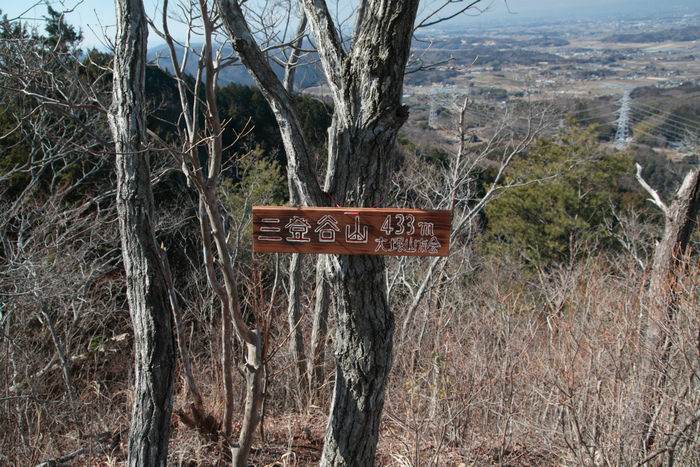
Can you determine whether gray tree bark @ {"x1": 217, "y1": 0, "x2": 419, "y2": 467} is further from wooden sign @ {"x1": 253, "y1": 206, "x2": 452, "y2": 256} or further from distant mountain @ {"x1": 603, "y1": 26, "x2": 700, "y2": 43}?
distant mountain @ {"x1": 603, "y1": 26, "x2": 700, "y2": 43}

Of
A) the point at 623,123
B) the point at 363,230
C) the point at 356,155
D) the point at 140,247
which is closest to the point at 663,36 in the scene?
the point at 623,123

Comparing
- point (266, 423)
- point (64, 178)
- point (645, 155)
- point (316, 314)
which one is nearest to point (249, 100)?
point (64, 178)

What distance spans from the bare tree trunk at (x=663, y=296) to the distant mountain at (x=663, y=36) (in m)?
40.3

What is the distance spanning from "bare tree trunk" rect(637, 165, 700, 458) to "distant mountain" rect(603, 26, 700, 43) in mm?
40310

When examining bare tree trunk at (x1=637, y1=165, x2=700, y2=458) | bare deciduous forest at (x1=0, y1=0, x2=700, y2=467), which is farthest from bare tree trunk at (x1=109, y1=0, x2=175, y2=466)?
bare tree trunk at (x1=637, y1=165, x2=700, y2=458)

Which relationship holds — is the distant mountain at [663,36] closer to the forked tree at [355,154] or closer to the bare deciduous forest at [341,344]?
the bare deciduous forest at [341,344]

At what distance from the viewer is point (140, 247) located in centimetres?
250

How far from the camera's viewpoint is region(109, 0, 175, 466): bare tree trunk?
2455 millimetres

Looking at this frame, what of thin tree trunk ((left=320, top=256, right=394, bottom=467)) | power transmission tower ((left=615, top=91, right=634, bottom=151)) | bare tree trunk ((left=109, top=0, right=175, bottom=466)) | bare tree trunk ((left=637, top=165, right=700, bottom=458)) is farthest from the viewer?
power transmission tower ((left=615, top=91, right=634, bottom=151))

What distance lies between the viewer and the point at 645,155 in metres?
17.8

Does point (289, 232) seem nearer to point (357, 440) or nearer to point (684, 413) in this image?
point (357, 440)

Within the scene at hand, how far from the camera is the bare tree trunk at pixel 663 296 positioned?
292 centimetres

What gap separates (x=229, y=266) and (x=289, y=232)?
0.61m

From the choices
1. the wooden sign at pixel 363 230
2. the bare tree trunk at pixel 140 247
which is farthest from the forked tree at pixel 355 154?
the bare tree trunk at pixel 140 247
